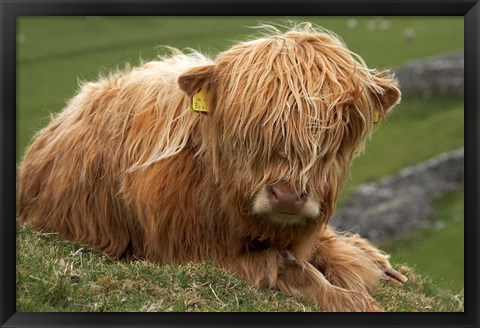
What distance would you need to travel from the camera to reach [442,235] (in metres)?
26.7

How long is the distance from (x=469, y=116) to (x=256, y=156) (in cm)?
138

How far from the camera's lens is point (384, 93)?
6168mm

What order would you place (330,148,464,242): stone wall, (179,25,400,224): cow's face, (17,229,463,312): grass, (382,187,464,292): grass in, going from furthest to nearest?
1. (330,148,464,242): stone wall
2. (382,187,464,292): grass
3. (179,25,400,224): cow's face
4. (17,229,463,312): grass

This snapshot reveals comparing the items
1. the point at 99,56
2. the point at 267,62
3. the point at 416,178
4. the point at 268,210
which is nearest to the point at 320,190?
the point at 268,210

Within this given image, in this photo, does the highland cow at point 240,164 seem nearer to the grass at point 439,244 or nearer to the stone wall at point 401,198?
the grass at point 439,244

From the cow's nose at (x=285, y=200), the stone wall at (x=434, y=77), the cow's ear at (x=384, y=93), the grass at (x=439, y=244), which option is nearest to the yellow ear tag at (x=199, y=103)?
the cow's nose at (x=285, y=200)

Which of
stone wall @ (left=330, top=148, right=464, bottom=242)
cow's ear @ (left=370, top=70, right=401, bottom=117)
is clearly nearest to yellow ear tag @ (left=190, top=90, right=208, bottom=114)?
cow's ear @ (left=370, top=70, right=401, bottom=117)

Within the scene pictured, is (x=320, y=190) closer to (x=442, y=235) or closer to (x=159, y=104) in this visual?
(x=159, y=104)

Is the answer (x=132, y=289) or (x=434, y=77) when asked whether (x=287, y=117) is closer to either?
(x=132, y=289)

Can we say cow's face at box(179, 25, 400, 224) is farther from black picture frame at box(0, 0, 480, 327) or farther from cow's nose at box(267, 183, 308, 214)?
black picture frame at box(0, 0, 480, 327)

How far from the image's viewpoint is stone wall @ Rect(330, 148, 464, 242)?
2711cm

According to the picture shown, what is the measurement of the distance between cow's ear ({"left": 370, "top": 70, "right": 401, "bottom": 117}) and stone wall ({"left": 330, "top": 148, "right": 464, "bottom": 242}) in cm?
1937

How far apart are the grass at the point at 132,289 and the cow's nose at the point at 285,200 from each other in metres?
0.63

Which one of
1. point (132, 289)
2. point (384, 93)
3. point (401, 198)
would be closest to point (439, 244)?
point (401, 198)
